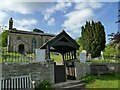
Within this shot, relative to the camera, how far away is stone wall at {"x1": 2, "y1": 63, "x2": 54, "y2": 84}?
32.6ft

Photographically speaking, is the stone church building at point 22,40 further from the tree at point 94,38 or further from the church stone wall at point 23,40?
the tree at point 94,38

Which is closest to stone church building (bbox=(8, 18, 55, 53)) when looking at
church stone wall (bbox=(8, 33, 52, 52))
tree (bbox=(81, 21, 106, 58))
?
church stone wall (bbox=(8, 33, 52, 52))

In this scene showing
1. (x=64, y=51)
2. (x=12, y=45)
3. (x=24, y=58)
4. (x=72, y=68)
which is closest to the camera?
(x=24, y=58)

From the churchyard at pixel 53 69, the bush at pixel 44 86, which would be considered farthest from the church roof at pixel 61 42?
the bush at pixel 44 86

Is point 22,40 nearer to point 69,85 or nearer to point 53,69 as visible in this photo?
point 53,69

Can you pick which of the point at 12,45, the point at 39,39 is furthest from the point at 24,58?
the point at 39,39

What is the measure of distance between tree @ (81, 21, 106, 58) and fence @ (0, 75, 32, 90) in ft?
75.4

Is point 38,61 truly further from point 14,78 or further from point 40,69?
point 14,78

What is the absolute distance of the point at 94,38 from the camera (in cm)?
3375

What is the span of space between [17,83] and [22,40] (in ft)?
101

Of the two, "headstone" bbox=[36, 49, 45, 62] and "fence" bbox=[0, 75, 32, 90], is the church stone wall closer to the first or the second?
"headstone" bbox=[36, 49, 45, 62]

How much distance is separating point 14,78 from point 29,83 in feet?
3.29

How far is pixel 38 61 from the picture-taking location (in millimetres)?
11336

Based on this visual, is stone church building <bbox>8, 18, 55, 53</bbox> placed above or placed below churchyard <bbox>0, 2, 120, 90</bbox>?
above
